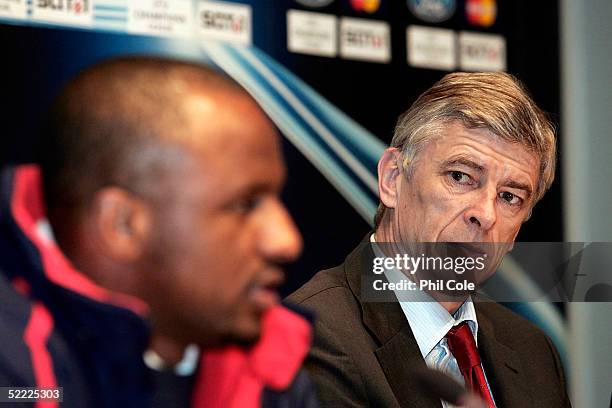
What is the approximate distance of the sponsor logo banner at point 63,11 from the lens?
1.75 meters

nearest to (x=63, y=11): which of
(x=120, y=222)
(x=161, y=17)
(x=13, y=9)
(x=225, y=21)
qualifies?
(x=13, y=9)

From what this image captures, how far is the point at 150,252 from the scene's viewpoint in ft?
4.93

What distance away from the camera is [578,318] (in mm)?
1913

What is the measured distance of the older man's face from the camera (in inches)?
67.7

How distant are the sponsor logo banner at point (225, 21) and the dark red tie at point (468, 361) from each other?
808 mm

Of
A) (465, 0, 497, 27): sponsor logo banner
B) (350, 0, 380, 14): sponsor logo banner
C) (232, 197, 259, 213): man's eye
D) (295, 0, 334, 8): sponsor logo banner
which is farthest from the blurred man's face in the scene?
(465, 0, 497, 27): sponsor logo banner

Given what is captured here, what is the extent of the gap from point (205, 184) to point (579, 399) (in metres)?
0.99

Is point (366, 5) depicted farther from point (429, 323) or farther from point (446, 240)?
point (429, 323)

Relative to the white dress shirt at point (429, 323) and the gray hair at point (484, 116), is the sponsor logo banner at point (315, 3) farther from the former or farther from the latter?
the white dress shirt at point (429, 323)

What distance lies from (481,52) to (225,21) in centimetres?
72

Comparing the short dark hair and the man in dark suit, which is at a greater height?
the short dark hair

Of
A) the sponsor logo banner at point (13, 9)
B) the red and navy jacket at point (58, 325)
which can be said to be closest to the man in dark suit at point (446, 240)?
the red and navy jacket at point (58, 325)

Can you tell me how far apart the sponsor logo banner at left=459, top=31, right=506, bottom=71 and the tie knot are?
793 mm

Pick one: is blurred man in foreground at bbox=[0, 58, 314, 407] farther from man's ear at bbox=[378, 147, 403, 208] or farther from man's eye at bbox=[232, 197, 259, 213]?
man's ear at bbox=[378, 147, 403, 208]
